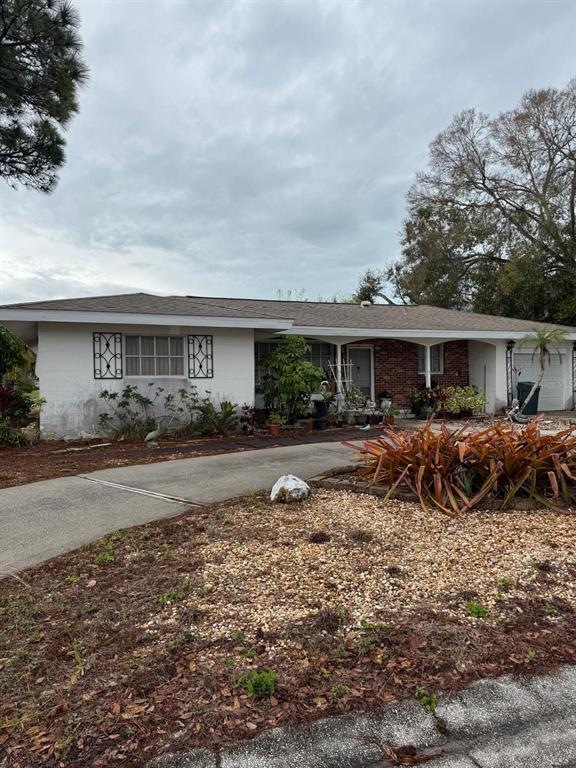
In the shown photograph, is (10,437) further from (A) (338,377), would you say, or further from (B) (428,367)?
(B) (428,367)

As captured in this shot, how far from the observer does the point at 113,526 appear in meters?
4.77

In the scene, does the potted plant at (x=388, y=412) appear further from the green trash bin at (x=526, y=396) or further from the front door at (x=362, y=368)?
the green trash bin at (x=526, y=396)

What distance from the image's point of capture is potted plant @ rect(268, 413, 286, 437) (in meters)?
11.4

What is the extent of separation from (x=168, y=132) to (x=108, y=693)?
41.0 ft

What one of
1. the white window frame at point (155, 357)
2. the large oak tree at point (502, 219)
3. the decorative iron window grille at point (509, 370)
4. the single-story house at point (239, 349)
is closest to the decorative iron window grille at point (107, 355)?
the single-story house at point (239, 349)

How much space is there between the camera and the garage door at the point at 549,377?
15.7 m

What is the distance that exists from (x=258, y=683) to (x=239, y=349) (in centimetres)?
991

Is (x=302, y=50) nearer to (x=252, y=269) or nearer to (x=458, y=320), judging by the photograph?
(x=458, y=320)

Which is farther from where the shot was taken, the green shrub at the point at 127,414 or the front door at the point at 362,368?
the front door at the point at 362,368

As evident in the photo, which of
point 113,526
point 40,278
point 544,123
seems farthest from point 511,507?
point 544,123

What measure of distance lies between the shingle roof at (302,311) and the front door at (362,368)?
89 cm

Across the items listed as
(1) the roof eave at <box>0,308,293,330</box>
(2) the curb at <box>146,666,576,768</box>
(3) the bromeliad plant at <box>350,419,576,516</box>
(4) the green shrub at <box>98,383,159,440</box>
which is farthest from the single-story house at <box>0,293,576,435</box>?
(2) the curb at <box>146,666,576,768</box>

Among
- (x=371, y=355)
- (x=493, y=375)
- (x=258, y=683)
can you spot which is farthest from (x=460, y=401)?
(x=258, y=683)

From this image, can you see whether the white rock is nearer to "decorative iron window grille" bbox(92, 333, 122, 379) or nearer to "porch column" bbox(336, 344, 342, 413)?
"decorative iron window grille" bbox(92, 333, 122, 379)
